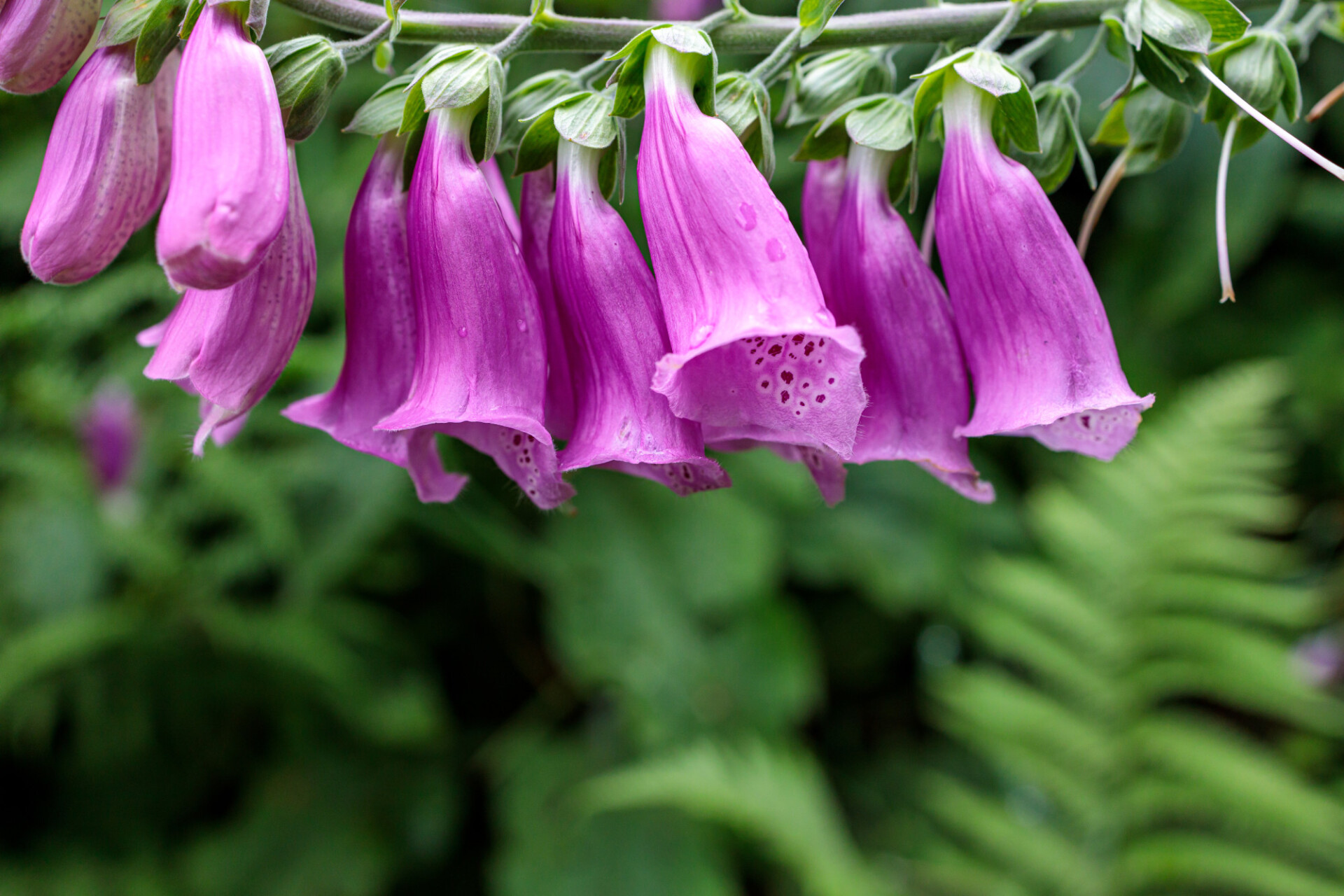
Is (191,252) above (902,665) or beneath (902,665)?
above

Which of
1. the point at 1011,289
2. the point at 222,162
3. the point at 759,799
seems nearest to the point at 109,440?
the point at 759,799

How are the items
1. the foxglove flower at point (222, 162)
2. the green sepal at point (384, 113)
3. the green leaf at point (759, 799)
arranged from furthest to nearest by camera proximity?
1. the green leaf at point (759, 799)
2. the green sepal at point (384, 113)
3. the foxglove flower at point (222, 162)

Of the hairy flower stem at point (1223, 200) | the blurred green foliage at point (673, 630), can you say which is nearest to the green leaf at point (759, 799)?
the blurred green foliage at point (673, 630)

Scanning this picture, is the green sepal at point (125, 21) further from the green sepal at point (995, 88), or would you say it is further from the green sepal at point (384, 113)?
the green sepal at point (995, 88)

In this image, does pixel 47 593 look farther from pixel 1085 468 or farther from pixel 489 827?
pixel 1085 468

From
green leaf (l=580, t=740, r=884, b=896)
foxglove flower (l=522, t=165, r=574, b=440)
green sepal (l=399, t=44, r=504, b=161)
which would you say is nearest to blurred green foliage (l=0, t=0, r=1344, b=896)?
green leaf (l=580, t=740, r=884, b=896)

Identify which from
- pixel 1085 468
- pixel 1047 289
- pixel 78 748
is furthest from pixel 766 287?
pixel 78 748
